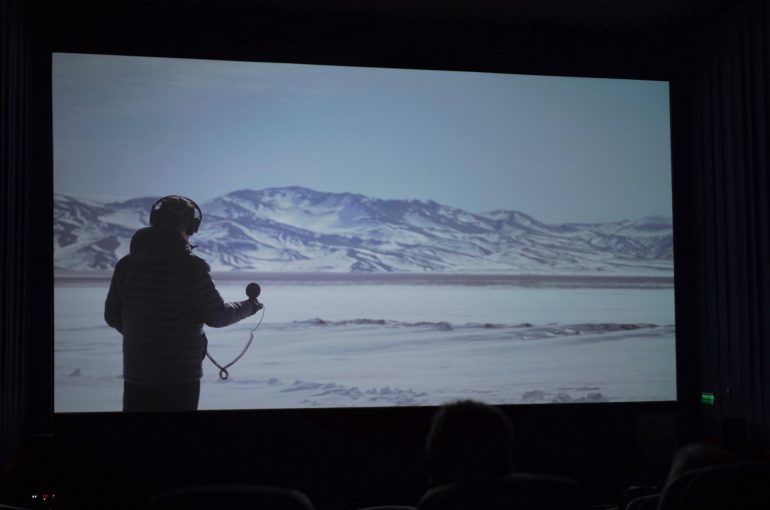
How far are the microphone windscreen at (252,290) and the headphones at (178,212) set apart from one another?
42cm

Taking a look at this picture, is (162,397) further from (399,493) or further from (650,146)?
(650,146)

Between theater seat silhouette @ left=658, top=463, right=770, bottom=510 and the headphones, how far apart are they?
2787 mm

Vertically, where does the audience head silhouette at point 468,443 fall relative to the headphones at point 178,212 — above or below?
below

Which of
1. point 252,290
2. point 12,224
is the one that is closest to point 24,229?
point 12,224

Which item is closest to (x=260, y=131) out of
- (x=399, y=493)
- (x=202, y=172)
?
(x=202, y=172)

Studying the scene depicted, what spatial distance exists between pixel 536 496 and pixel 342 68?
3.08 m

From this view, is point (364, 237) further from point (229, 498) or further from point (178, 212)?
point (229, 498)

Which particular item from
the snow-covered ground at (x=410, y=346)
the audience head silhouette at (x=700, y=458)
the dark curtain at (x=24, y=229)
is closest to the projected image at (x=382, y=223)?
the snow-covered ground at (x=410, y=346)

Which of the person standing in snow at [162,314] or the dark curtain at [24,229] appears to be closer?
the dark curtain at [24,229]

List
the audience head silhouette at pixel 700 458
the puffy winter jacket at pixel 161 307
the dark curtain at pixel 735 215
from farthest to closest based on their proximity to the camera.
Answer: the dark curtain at pixel 735 215 < the puffy winter jacket at pixel 161 307 < the audience head silhouette at pixel 700 458

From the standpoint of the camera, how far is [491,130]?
13.6 ft

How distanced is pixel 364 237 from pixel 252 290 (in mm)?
700

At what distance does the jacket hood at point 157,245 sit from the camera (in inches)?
145

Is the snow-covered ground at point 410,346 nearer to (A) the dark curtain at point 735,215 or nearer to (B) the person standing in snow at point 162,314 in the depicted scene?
(B) the person standing in snow at point 162,314
